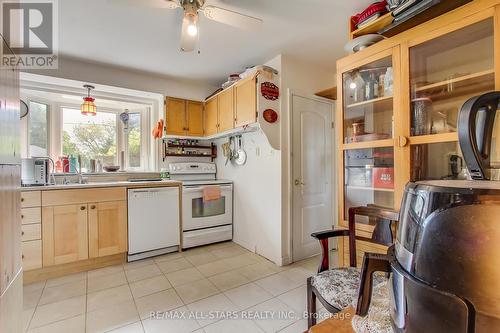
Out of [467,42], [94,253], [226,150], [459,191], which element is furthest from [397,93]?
[94,253]

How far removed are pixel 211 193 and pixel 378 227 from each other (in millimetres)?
2132

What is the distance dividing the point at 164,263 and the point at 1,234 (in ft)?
7.01

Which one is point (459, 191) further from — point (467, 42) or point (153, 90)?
point (153, 90)

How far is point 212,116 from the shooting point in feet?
11.1

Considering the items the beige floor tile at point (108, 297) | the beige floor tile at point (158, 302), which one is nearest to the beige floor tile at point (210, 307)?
the beige floor tile at point (158, 302)

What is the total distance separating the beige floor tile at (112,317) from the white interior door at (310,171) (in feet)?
5.51

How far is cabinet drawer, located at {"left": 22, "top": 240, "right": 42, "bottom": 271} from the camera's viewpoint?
223 centimetres

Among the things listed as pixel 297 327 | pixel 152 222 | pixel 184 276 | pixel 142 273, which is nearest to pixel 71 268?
pixel 142 273

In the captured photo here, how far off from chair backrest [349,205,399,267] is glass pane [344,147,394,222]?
0.71 feet

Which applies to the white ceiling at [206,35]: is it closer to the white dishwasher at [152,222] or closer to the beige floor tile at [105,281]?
the white dishwasher at [152,222]

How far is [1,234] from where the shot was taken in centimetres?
78

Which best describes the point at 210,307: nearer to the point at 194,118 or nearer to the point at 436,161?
the point at 436,161

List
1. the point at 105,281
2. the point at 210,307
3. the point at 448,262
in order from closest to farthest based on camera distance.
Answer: the point at 448,262 < the point at 210,307 < the point at 105,281

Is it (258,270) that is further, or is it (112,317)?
(258,270)
